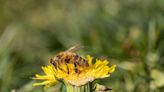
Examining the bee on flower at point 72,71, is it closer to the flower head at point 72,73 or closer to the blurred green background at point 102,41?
the flower head at point 72,73

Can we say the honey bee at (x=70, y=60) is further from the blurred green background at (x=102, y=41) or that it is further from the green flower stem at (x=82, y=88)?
the blurred green background at (x=102, y=41)

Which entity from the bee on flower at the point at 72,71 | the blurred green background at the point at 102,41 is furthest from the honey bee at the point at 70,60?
the blurred green background at the point at 102,41

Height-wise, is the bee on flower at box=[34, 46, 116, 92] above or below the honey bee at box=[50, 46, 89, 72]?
below

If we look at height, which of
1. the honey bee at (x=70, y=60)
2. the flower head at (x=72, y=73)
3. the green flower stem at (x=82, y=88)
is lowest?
the green flower stem at (x=82, y=88)

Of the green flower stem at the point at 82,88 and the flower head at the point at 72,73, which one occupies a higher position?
the flower head at the point at 72,73

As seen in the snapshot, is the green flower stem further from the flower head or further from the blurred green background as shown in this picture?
the blurred green background

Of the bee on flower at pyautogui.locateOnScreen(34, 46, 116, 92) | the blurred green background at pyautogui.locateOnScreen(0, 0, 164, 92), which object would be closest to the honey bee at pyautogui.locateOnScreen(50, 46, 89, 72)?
the bee on flower at pyautogui.locateOnScreen(34, 46, 116, 92)

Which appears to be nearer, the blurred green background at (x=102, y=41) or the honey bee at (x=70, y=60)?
the honey bee at (x=70, y=60)

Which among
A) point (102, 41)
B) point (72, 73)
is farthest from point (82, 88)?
point (102, 41)

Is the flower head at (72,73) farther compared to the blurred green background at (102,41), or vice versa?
the blurred green background at (102,41)

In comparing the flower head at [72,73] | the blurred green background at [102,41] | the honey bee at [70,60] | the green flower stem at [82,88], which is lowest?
the green flower stem at [82,88]
